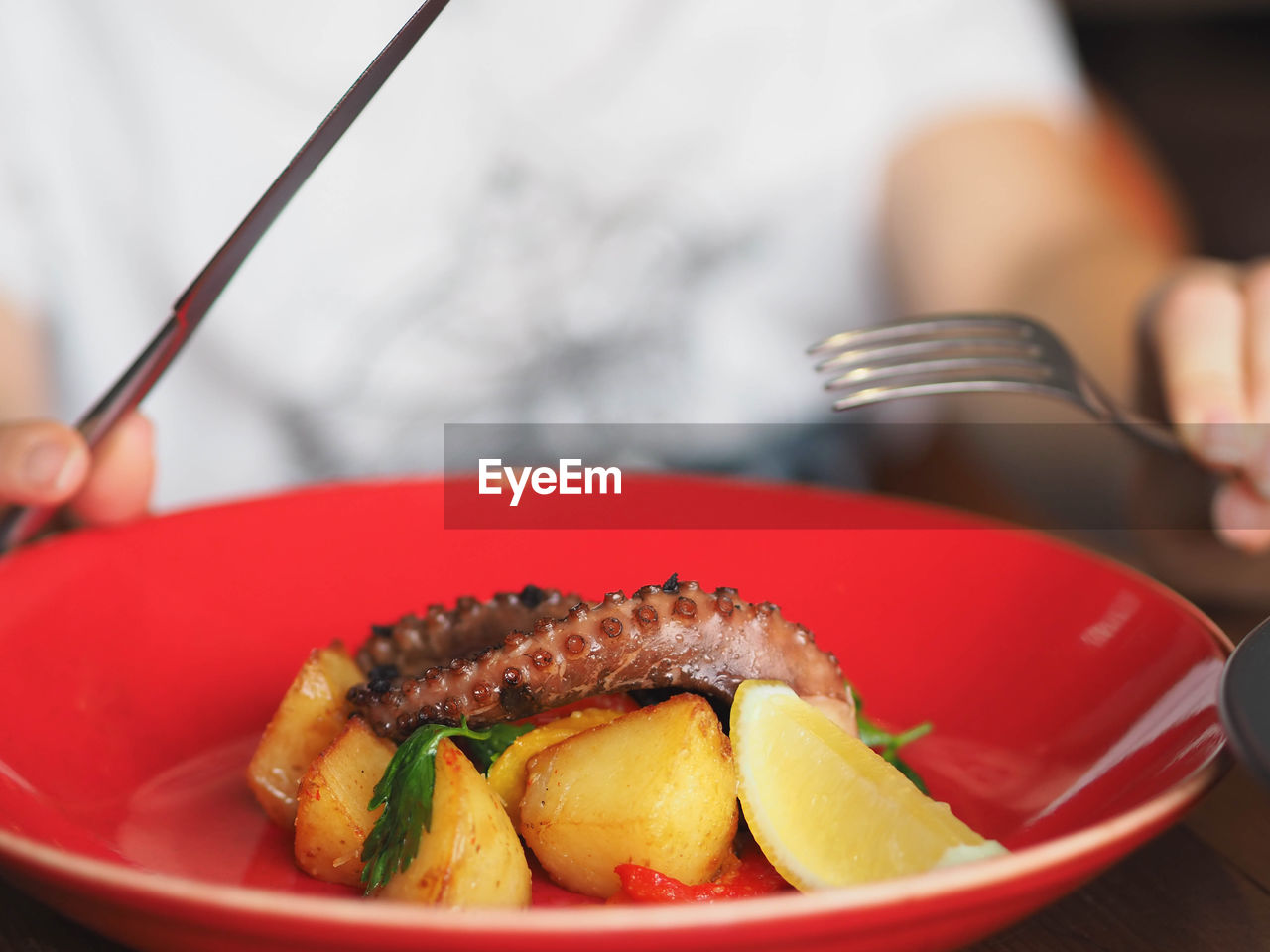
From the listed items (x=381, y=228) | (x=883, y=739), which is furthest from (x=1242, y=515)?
(x=381, y=228)

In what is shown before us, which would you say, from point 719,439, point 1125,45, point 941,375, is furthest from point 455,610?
point 1125,45

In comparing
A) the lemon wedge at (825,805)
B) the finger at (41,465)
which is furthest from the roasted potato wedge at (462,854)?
the finger at (41,465)

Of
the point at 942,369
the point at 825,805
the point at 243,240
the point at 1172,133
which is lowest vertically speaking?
the point at 1172,133

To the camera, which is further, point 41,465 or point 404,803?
point 41,465

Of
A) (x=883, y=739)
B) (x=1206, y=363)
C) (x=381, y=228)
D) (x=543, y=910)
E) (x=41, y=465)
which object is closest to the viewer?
(x=543, y=910)

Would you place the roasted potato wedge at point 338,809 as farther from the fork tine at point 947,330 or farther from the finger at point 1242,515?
the finger at point 1242,515

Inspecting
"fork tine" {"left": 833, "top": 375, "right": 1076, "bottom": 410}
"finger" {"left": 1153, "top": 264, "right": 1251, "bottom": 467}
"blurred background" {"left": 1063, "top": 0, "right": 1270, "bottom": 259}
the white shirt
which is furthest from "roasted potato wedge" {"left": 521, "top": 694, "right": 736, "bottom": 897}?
"blurred background" {"left": 1063, "top": 0, "right": 1270, "bottom": 259}

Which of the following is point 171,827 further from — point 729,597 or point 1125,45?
point 1125,45

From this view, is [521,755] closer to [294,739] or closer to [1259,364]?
[294,739]
